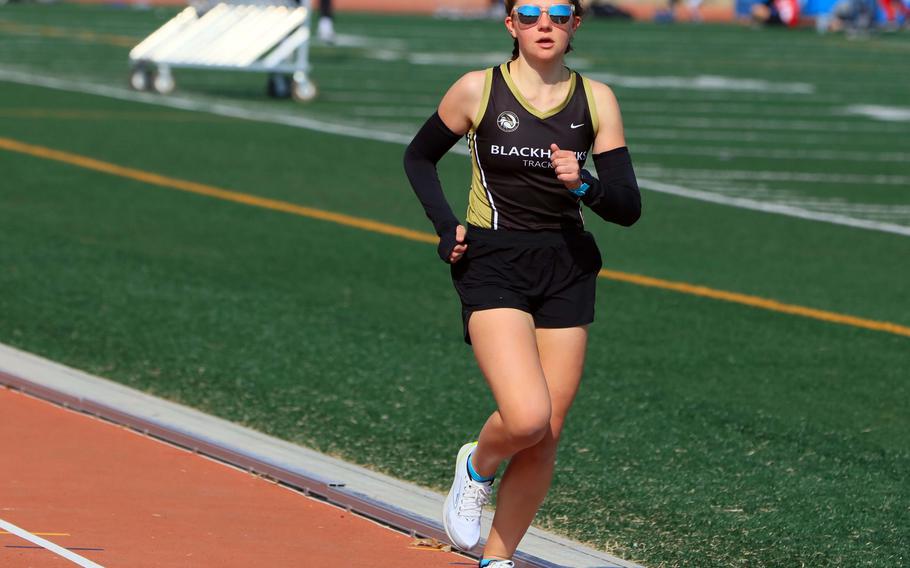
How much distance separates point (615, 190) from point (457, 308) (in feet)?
18.6

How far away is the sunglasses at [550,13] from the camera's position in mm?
5539

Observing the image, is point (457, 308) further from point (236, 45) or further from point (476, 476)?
point (236, 45)

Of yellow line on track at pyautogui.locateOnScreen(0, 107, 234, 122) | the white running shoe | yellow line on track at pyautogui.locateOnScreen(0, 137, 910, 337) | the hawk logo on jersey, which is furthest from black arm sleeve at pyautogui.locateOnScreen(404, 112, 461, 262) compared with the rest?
yellow line on track at pyautogui.locateOnScreen(0, 107, 234, 122)

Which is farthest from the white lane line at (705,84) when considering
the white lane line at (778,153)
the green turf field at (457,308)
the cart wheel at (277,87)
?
the white lane line at (778,153)

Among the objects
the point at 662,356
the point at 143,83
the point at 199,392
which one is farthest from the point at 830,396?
the point at 143,83

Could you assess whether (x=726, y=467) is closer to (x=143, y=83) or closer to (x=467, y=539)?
(x=467, y=539)

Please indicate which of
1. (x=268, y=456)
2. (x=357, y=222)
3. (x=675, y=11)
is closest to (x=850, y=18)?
(x=675, y=11)

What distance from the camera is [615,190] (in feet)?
18.2

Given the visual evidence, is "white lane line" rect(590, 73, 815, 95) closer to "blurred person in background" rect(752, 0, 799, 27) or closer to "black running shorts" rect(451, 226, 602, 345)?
"black running shorts" rect(451, 226, 602, 345)

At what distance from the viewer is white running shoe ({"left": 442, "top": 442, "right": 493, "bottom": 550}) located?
585cm

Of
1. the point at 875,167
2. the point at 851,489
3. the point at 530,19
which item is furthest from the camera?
the point at 875,167

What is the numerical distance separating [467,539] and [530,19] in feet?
5.57

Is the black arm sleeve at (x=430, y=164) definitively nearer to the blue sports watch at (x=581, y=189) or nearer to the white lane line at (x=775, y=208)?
the blue sports watch at (x=581, y=189)

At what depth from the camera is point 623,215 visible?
220 inches
